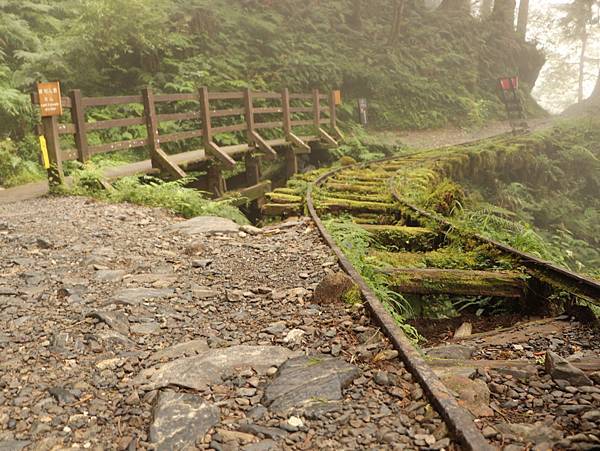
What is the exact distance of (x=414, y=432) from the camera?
6.30 ft

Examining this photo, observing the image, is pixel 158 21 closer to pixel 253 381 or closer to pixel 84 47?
pixel 84 47

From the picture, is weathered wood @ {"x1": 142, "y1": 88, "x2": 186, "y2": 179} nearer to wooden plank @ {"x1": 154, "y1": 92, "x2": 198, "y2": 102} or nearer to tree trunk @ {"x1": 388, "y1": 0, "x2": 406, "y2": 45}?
wooden plank @ {"x1": 154, "y1": 92, "x2": 198, "y2": 102}

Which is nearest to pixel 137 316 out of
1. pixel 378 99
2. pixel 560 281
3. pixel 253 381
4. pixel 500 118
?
pixel 253 381

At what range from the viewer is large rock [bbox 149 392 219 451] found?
1939 mm

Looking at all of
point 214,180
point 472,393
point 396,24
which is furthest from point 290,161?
point 396,24

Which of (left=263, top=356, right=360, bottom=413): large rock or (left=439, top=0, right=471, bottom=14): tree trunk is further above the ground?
(left=439, top=0, right=471, bottom=14): tree trunk

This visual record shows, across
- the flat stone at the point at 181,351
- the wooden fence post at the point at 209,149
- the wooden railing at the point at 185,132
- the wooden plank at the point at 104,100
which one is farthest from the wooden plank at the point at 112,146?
the flat stone at the point at 181,351

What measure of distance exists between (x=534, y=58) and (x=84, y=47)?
2509cm

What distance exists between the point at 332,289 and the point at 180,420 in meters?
1.51

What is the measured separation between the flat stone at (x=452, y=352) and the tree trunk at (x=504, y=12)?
97.3 feet

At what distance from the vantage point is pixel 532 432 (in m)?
1.91

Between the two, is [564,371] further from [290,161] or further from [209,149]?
[290,161]

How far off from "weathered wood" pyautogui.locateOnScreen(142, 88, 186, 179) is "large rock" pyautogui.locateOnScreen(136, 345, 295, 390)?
623cm

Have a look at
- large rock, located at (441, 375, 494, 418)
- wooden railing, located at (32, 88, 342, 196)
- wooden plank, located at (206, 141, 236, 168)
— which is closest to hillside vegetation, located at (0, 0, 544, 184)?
wooden railing, located at (32, 88, 342, 196)
